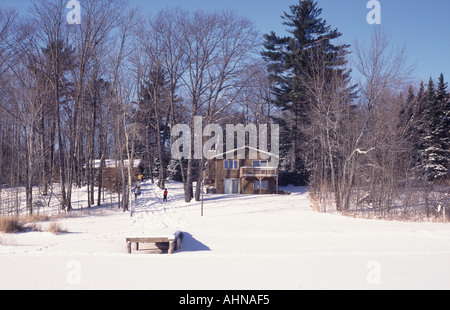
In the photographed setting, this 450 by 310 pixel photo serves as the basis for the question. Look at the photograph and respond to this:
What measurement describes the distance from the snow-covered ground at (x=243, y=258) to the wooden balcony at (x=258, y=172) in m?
19.4

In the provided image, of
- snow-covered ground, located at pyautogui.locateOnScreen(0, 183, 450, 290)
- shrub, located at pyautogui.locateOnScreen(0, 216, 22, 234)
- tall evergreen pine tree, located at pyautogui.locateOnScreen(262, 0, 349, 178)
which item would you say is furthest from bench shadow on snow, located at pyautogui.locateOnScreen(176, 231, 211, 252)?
tall evergreen pine tree, located at pyautogui.locateOnScreen(262, 0, 349, 178)

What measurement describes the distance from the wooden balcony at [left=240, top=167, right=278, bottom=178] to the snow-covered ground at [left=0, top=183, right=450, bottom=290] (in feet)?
63.6

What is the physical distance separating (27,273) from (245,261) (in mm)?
5000

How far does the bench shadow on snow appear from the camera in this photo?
1215 centimetres

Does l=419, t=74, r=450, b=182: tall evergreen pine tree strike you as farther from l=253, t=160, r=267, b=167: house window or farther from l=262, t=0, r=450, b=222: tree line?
l=253, t=160, r=267, b=167: house window

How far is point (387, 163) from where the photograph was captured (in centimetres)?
2702

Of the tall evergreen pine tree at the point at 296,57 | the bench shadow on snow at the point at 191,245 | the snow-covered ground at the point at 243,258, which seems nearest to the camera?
the snow-covered ground at the point at 243,258

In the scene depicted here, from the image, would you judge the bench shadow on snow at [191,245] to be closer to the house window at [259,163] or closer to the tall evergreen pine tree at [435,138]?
the house window at [259,163]

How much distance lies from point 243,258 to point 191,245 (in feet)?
11.9

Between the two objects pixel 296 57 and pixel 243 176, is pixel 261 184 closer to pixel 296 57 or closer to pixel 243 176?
pixel 243 176

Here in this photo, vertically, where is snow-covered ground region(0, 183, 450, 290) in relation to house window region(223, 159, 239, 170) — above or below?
below

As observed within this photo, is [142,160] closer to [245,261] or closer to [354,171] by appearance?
[354,171]

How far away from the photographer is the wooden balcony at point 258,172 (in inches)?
1527

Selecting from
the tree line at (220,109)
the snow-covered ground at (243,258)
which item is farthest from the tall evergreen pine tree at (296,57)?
the snow-covered ground at (243,258)
